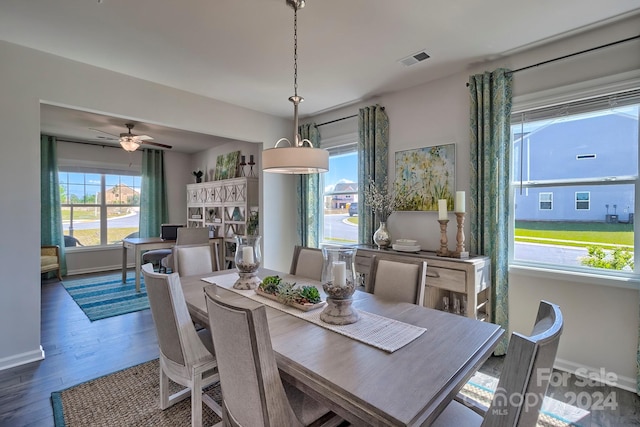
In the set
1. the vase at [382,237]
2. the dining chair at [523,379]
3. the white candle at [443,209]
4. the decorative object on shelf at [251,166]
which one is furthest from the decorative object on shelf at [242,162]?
the dining chair at [523,379]

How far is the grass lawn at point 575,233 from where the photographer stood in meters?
2.33

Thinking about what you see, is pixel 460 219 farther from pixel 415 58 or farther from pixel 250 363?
pixel 250 363

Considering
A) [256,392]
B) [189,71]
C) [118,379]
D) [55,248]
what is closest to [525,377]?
[256,392]

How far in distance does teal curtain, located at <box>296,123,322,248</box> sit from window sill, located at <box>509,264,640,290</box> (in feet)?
8.42

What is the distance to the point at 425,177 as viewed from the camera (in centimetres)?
331

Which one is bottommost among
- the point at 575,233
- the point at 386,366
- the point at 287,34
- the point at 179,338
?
the point at 179,338

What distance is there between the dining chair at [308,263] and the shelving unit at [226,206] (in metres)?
2.36

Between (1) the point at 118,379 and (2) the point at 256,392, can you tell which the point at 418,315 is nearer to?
(2) the point at 256,392

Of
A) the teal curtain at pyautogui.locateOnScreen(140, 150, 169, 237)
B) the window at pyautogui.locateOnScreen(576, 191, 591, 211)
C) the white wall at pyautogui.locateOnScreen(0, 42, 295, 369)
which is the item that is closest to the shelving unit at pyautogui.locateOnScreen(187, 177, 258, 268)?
the teal curtain at pyautogui.locateOnScreen(140, 150, 169, 237)

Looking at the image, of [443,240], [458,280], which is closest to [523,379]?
[458,280]

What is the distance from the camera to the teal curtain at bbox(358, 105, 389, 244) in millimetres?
3660

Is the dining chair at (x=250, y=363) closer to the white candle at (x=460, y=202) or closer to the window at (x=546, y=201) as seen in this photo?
the white candle at (x=460, y=202)

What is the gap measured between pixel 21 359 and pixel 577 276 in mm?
4767

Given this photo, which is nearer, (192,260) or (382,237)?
(192,260)
